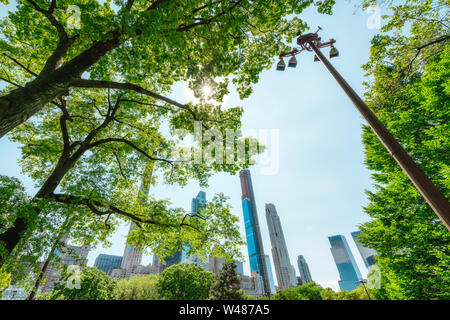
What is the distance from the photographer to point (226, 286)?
4169 centimetres

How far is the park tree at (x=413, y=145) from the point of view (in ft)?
23.3

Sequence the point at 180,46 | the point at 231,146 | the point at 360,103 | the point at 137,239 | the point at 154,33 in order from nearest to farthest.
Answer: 1. the point at 360,103
2. the point at 154,33
3. the point at 180,46
4. the point at 231,146
5. the point at 137,239

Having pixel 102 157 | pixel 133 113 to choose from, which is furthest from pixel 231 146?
pixel 102 157

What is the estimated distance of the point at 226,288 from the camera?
41062mm

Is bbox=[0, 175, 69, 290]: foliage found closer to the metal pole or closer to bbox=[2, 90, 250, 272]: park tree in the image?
bbox=[2, 90, 250, 272]: park tree

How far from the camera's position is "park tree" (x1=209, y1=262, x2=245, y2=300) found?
40.4 metres

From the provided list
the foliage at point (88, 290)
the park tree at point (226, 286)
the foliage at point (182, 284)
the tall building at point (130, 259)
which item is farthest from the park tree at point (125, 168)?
the tall building at point (130, 259)

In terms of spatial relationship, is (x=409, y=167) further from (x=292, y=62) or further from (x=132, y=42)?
(x=132, y=42)

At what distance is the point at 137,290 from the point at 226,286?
1903 cm

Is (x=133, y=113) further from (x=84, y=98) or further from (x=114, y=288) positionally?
(x=114, y=288)

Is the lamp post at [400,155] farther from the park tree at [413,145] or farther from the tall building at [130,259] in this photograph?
the tall building at [130,259]

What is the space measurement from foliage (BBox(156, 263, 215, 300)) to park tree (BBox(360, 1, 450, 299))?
1427 inches

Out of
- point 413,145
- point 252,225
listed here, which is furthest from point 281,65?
point 252,225

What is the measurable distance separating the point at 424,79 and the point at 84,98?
57.8ft
